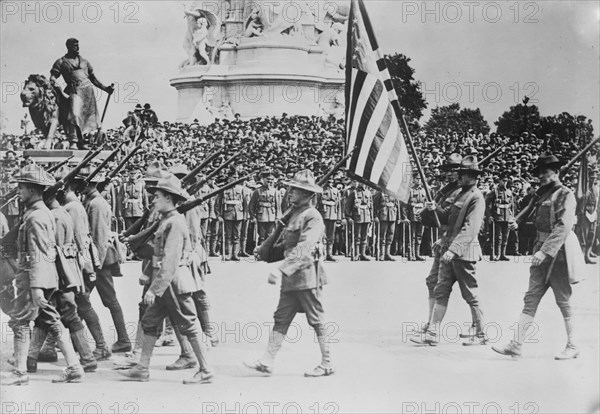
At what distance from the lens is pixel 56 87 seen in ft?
34.7

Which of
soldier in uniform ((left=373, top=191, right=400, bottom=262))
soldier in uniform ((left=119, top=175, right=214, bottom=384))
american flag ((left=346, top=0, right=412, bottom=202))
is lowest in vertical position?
soldier in uniform ((left=119, top=175, right=214, bottom=384))

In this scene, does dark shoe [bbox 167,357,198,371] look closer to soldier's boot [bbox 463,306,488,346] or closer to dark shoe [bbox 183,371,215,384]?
dark shoe [bbox 183,371,215,384]

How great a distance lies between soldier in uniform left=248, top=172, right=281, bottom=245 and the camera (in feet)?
46.0

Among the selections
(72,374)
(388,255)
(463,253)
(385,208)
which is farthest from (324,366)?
(385,208)

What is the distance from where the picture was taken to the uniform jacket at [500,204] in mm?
13922

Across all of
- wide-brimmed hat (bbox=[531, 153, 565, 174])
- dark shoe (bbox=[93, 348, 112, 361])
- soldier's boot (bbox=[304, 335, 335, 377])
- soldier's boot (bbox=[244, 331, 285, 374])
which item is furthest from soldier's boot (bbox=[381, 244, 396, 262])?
dark shoe (bbox=[93, 348, 112, 361])

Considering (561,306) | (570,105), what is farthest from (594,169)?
(561,306)

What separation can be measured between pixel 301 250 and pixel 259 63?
160 inches

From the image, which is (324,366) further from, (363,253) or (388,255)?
(388,255)

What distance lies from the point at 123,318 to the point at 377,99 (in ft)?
11.2

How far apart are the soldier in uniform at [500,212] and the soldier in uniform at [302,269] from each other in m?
5.75

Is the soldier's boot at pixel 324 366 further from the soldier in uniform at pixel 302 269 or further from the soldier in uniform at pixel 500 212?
the soldier in uniform at pixel 500 212

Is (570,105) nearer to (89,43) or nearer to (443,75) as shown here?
(443,75)

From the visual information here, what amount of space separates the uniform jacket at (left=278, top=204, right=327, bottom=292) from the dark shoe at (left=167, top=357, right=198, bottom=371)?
1.14 metres
